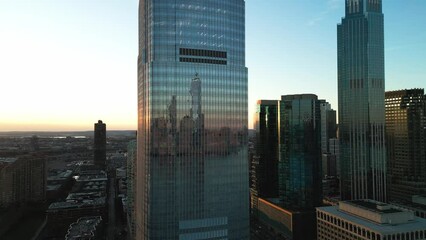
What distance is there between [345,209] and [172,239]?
209 ft

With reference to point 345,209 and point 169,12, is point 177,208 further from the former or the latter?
point 345,209

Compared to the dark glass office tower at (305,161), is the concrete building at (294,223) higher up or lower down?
lower down

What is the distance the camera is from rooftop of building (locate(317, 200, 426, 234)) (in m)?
99.4

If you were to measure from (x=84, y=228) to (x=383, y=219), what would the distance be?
120 metres

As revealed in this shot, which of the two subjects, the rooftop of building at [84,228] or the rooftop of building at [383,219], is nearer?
the rooftop of building at [383,219]

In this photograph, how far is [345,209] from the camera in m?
120

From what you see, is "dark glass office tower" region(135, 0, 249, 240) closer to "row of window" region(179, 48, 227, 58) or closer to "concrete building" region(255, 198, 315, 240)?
"row of window" region(179, 48, 227, 58)

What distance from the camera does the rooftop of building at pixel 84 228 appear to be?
153375 millimetres

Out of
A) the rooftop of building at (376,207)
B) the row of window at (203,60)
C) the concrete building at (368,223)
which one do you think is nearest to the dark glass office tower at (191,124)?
the row of window at (203,60)

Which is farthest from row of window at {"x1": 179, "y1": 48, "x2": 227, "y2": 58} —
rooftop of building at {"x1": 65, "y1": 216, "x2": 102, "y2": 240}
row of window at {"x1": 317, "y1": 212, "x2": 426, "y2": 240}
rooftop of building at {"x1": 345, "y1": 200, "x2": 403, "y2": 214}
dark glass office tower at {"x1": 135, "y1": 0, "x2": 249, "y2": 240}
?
rooftop of building at {"x1": 65, "y1": 216, "x2": 102, "y2": 240}

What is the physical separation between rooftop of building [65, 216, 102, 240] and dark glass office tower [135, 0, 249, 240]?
7633 cm

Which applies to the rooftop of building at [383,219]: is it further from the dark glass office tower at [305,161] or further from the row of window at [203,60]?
the dark glass office tower at [305,161]

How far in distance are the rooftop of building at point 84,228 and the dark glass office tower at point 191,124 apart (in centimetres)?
7633

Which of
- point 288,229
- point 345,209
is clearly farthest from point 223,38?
point 288,229
